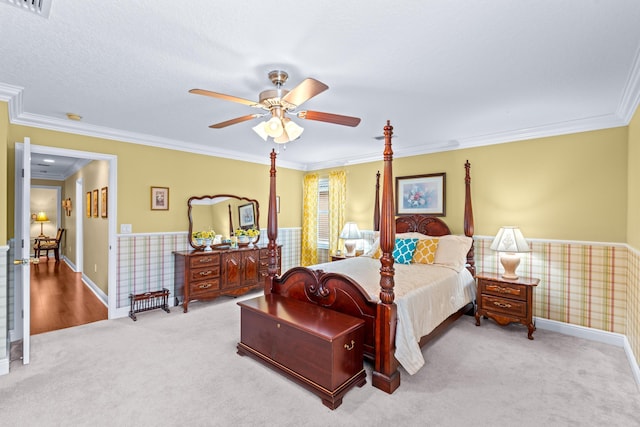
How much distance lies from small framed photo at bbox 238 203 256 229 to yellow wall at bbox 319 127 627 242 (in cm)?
312

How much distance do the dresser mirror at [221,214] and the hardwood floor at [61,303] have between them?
166 centimetres

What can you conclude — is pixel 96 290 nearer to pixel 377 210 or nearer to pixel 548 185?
pixel 377 210

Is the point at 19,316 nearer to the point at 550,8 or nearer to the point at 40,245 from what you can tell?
the point at 550,8

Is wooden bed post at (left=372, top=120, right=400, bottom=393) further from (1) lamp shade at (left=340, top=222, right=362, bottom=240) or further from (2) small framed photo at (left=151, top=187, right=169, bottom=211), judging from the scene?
(2) small framed photo at (left=151, top=187, right=169, bottom=211)

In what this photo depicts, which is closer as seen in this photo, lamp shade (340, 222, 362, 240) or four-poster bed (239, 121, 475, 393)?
four-poster bed (239, 121, 475, 393)

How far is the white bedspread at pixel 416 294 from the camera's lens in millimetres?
2555

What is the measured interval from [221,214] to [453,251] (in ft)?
12.1

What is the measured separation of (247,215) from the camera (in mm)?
5637

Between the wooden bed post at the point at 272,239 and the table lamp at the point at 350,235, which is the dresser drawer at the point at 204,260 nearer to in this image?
the wooden bed post at the point at 272,239

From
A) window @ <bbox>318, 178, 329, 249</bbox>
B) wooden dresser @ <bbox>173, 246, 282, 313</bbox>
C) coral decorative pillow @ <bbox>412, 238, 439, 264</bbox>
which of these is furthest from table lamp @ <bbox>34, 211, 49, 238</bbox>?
coral decorative pillow @ <bbox>412, 238, 439, 264</bbox>

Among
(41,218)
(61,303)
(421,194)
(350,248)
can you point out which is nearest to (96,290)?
(61,303)

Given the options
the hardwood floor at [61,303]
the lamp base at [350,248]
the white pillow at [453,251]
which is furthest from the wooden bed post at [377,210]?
the hardwood floor at [61,303]

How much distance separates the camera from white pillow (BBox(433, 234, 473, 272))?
3980 millimetres

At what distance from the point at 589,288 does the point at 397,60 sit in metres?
3.46
